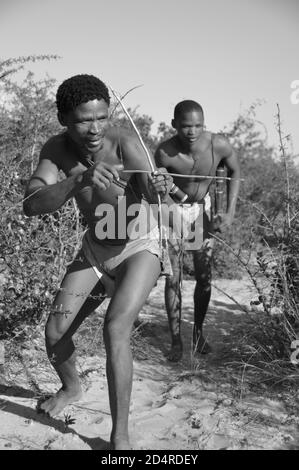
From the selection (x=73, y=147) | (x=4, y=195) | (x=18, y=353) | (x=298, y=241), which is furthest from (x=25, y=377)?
(x=298, y=241)

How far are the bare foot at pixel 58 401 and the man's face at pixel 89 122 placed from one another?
4.39 feet

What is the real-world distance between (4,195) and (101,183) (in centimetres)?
164

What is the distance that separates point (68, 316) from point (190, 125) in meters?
1.94

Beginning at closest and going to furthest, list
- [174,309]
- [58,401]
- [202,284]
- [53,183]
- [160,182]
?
1. [160,182]
2. [53,183]
3. [58,401]
4. [174,309]
5. [202,284]

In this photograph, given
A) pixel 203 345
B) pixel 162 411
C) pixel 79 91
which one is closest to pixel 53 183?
pixel 79 91

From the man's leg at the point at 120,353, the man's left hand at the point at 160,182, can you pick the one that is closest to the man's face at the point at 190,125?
the man's left hand at the point at 160,182

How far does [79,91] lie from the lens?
266 centimetres

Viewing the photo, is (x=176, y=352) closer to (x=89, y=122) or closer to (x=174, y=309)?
(x=174, y=309)

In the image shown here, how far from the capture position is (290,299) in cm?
354

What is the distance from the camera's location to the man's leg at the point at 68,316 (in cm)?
283

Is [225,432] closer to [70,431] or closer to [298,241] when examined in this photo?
[70,431]

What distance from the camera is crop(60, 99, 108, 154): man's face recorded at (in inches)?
105

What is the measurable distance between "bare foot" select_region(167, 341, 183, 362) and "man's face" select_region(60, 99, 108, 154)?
5.91 feet
